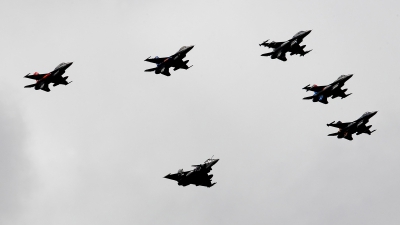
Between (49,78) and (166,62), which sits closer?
(49,78)

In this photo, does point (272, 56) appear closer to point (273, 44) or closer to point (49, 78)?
point (273, 44)

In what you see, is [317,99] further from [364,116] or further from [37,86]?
[37,86]

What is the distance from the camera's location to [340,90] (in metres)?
130

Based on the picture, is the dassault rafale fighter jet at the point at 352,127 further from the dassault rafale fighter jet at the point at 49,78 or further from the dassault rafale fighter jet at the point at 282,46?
the dassault rafale fighter jet at the point at 49,78

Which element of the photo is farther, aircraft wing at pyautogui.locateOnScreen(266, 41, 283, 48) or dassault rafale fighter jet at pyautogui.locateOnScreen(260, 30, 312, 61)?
aircraft wing at pyautogui.locateOnScreen(266, 41, 283, 48)

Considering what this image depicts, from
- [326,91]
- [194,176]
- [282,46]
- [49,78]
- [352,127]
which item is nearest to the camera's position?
[194,176]

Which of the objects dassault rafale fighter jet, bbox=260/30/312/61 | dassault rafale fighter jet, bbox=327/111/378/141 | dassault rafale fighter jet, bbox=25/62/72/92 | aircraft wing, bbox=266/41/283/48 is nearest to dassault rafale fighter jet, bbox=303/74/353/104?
dassault rafale fighter jet, bbox=327/111/378/141

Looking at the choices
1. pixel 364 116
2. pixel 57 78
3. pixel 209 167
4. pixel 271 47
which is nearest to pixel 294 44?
pixel 271 47

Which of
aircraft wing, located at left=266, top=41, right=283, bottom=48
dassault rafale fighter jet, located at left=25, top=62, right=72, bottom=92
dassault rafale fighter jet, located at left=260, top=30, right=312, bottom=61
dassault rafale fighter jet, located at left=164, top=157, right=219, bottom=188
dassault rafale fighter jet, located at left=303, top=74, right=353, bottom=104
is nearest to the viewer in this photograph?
dassault rafale fighter jet, located at left=164, top=157, right=219, bottom=188

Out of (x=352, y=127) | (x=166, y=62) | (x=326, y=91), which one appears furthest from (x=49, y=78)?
(x=352, y=127)

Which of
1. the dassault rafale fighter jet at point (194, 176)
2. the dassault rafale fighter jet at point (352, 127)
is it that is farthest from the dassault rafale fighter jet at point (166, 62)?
the dassault rafale fighter jet at point (352, 127)

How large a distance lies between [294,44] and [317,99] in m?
10.7

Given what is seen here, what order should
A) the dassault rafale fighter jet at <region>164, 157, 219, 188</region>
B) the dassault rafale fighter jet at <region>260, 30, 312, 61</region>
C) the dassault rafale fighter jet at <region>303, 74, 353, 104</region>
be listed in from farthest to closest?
the dassault rafale fighter jet at <region>260, 30, 312, 61</region>
the dassault rafale fighter jet at <region>303, 74, 353, 104</region>
the dassault rafale fighter jet at <region>164, 157, 219, 188</region>

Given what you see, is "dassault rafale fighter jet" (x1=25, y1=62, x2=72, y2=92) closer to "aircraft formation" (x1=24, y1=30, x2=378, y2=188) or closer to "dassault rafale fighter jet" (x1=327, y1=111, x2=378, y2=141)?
"aircraft formation" (x1=24, y1=30, x2=378, y2=188)
